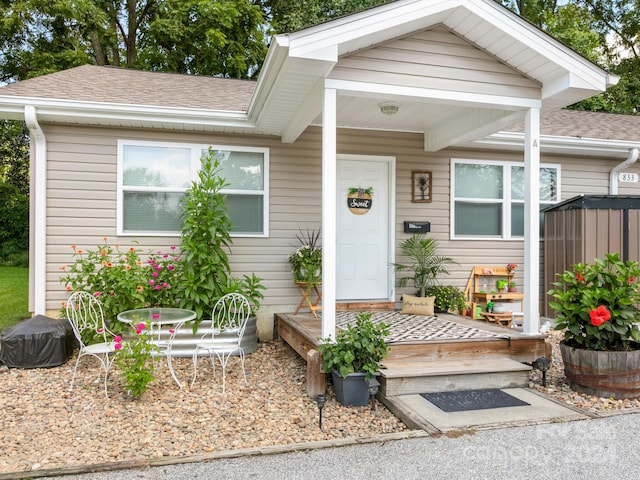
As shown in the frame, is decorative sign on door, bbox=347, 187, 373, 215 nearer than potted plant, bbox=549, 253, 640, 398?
No

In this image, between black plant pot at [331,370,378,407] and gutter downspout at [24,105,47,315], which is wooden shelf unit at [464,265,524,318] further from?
gutter downspout at [24,105,47,315]

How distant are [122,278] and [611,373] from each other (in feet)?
14.9

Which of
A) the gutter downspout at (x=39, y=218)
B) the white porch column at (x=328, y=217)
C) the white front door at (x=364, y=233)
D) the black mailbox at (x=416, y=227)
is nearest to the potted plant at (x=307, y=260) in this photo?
the white front door at (x=364, y=233)

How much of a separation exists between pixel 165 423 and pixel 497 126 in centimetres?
430

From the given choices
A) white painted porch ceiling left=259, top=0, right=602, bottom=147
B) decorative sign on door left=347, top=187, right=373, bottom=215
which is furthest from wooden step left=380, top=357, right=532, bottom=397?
decorative sign on door left=347, top=187, right=373, bottom=215

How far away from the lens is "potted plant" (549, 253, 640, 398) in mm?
3648

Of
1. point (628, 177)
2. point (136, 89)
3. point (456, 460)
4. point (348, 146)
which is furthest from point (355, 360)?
point (628, 177)

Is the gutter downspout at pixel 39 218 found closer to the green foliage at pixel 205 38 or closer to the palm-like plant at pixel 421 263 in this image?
the palm-like plant at pixel 421 263

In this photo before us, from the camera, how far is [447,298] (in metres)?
5.99

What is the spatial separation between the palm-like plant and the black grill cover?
151 inches

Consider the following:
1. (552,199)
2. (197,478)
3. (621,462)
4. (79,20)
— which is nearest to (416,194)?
(552,199)

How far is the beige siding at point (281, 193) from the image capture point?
17.8 feet

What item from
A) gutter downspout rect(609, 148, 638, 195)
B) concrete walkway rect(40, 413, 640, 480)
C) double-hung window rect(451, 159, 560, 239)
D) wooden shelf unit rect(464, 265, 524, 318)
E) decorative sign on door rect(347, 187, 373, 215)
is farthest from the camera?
gutter downspout rect(609, 148, 638, 195)

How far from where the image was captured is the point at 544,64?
420cm
